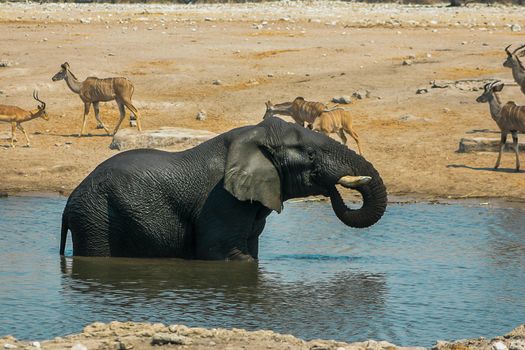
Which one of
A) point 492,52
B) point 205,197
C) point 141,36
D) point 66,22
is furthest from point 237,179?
point 66,22

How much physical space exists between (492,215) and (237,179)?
5.60 metres

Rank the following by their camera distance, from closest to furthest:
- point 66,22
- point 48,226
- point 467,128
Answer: point 48,226
point 467,128
point 66,22

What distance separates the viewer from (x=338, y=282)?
40.3ft

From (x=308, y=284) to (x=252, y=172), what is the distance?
1308 mm

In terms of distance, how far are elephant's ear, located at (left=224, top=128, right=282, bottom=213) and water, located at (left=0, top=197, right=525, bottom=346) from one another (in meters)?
0.79

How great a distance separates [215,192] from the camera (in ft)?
41.8

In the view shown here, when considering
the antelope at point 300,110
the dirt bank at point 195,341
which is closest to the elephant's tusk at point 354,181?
the dirt bank at point 195,341

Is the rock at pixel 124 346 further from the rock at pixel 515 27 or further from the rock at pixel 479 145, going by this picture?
the rock at pixel 515 27

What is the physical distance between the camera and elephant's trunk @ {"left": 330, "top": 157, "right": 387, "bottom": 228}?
12.6 metres

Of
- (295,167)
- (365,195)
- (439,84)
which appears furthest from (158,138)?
(365,195)

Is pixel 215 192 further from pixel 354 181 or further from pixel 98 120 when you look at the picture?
pixel 98 120

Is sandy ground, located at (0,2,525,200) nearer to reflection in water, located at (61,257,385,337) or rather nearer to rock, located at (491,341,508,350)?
reflection in water, located at (61,257,385,337)

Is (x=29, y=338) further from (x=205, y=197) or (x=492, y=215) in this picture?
(x=492, y=215)

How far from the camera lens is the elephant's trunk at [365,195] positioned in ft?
41.2
